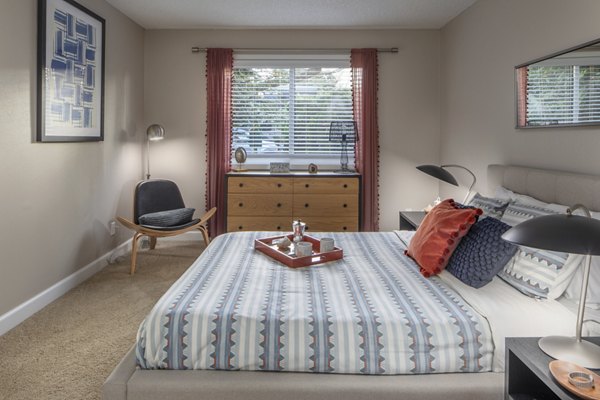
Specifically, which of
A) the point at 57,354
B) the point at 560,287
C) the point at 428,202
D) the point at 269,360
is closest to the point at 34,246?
the point at 57,354

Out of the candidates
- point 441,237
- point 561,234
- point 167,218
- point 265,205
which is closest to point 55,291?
point 167,218

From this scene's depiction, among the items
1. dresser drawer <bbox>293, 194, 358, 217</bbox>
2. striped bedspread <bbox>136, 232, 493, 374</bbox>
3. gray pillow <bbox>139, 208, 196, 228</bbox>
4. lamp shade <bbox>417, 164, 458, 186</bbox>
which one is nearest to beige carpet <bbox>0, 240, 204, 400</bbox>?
gray pillow <bbox>139, 208, 196, 228</bbox>

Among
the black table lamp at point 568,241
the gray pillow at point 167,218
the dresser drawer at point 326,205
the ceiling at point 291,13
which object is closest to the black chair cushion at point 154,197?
the gray pillow at point 167,218

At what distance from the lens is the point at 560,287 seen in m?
1.87

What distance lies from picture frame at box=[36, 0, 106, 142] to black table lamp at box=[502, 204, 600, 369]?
10.3 feet

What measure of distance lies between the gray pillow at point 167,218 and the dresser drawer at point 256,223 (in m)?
0.53

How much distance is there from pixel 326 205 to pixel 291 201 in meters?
0.38

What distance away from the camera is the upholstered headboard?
2.30 metres

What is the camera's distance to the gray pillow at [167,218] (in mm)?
4227

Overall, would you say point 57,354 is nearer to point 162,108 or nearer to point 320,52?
point 162,108

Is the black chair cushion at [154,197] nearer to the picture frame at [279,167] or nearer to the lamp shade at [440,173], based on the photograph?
the picture frame at [279,167]

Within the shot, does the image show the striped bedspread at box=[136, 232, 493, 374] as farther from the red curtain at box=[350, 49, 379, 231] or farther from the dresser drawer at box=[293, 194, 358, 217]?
the red curtain at box=[350, 49, 379, 231]

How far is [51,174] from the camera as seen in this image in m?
3.36

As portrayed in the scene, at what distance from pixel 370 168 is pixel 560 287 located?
134 inches
